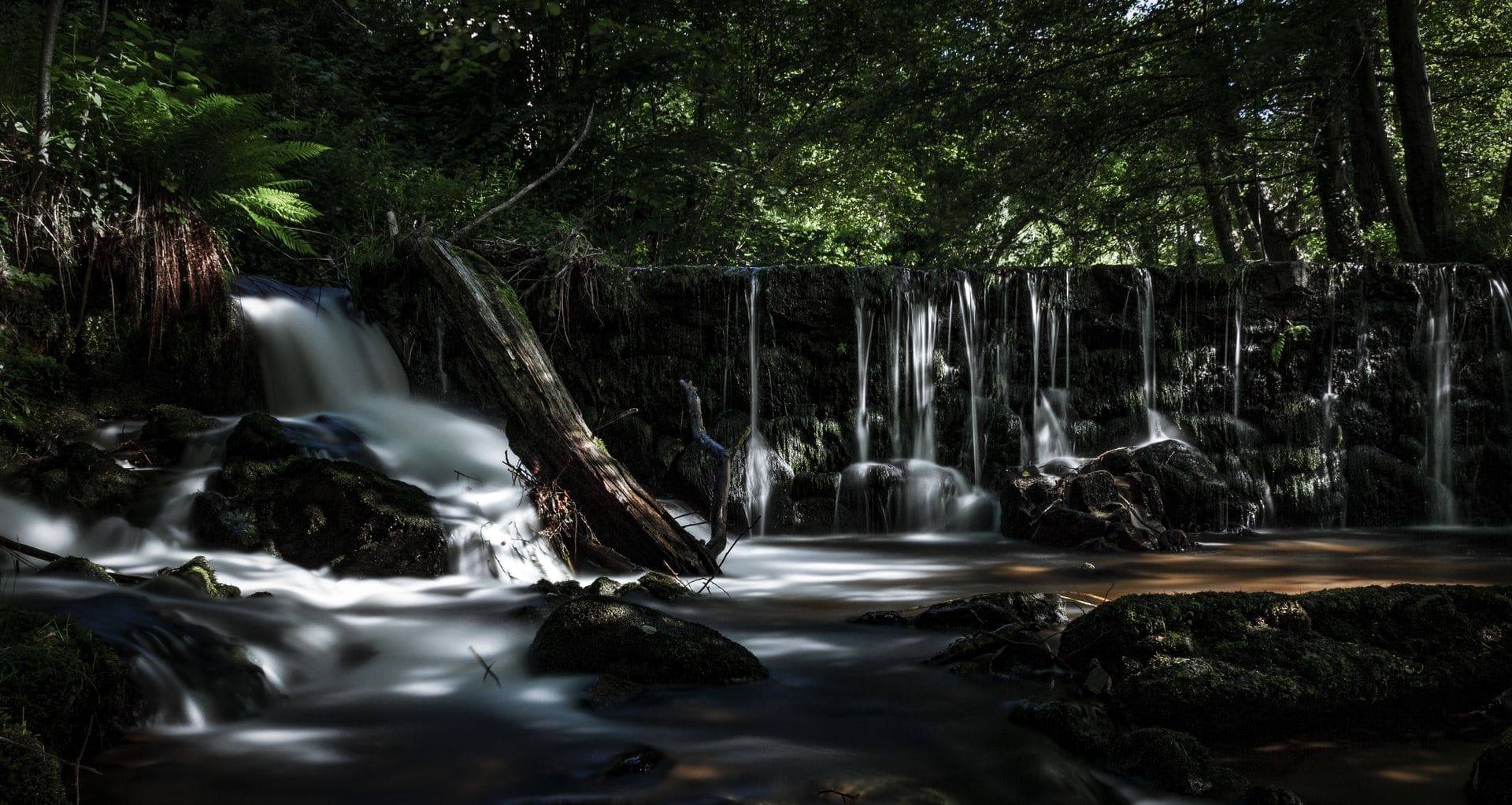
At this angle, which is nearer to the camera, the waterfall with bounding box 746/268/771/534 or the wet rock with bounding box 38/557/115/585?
the wet rock with bounding box 38/557/115/585

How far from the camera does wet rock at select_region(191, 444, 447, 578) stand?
5441 millimetres

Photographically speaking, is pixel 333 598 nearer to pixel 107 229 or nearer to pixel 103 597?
pixel 103 597

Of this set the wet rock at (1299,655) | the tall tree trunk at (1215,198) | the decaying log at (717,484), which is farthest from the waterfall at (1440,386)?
the decaying log at (717,484)

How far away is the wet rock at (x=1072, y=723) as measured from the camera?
3025 millimetres

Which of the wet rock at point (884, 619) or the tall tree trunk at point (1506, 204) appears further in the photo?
the tall tree trunk at point (1506, 204)

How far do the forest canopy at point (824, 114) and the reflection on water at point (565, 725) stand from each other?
4.06 m

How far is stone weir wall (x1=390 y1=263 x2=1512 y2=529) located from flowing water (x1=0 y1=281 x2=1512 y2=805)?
7.21ft

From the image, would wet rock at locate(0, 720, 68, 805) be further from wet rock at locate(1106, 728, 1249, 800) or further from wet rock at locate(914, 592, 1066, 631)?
wet rock at locate(914, 592, 1066, 631)

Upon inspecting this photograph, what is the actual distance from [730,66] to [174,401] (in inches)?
314

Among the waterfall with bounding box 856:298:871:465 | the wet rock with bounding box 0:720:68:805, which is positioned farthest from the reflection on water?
the waterfall with bounding box 856:298:871:465

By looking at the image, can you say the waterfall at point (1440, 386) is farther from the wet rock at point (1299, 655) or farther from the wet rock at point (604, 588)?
the wet rock at point (604, 588)

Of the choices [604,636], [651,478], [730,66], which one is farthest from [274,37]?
[604,636]

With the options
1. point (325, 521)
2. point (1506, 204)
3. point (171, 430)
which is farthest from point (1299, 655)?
point (1506, 204)

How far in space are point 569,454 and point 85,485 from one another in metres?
2.89
